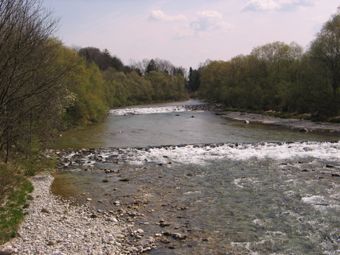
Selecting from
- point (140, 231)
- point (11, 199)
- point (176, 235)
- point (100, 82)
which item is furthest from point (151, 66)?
point (176, 235)

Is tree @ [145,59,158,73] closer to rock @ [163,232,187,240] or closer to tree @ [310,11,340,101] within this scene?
tree @ [310,11,340,101]

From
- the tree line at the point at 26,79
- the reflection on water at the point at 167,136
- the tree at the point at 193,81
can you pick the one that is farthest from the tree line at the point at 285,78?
the tree at the point at 193,81

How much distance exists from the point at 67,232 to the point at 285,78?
5705 centimetres

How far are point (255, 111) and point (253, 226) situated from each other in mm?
55799

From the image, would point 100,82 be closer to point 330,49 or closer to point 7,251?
point 330,49

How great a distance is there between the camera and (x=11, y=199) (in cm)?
1570

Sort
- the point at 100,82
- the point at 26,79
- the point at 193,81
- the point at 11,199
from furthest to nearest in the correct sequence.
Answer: the point at 193,81 < the point at 100,82 < the point at 11,199 < the point at 26,79

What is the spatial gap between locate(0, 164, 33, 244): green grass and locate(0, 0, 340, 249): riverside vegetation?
0.04m

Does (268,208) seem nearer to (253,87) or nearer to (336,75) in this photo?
(336,75)

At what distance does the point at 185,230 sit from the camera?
14445 millimetres

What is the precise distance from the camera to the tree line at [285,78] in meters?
52.8

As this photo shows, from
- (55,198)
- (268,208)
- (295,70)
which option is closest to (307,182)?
(268,208)

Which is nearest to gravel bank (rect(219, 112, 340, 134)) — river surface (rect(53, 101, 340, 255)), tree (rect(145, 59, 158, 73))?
river surface (rect(53, 101, 340, 255))

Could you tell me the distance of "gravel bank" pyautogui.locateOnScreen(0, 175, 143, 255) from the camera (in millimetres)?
12148
